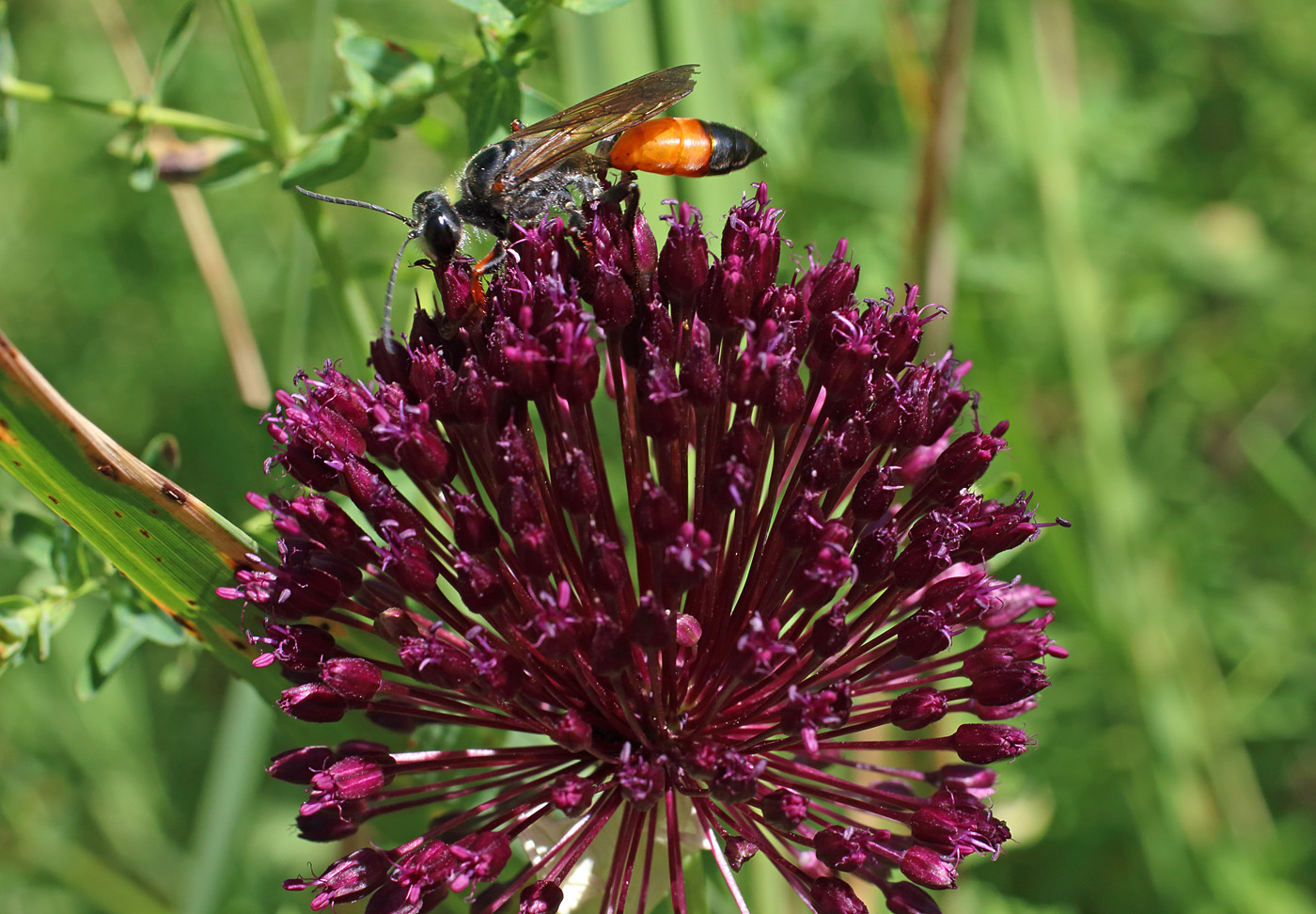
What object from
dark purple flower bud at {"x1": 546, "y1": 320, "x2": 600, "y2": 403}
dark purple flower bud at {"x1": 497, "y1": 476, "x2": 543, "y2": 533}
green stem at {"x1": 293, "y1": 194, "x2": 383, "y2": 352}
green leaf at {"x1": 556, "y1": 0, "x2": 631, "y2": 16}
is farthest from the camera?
green stem at {"x1": 293, "y1": 194, "x2": 383, "y2": 352}

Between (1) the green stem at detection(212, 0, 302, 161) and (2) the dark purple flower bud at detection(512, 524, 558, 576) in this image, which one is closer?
(2) the dark purple flower bud at detection(512, 524, 558, 576)

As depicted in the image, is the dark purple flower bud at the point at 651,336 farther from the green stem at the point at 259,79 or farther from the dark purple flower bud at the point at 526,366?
the green stem at the point at 259,79

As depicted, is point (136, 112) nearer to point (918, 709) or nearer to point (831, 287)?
point (831, 287)

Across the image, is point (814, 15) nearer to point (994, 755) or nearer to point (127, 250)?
point (994, 755)

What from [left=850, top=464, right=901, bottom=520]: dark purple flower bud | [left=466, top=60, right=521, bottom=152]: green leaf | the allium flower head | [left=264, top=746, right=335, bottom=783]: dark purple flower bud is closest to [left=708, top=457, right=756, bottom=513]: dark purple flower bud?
the allium flower head

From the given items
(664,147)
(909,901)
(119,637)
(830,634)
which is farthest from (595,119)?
(909,901)

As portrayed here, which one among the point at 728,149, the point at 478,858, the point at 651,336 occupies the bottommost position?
the point at 478,858

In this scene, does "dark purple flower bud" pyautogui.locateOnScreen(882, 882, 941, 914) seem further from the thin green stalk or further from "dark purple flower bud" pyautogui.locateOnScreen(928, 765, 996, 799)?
the thin green stalk

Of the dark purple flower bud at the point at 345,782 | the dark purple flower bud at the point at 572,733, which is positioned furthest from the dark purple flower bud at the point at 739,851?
the dark purple flower bud at the point at 345,782
